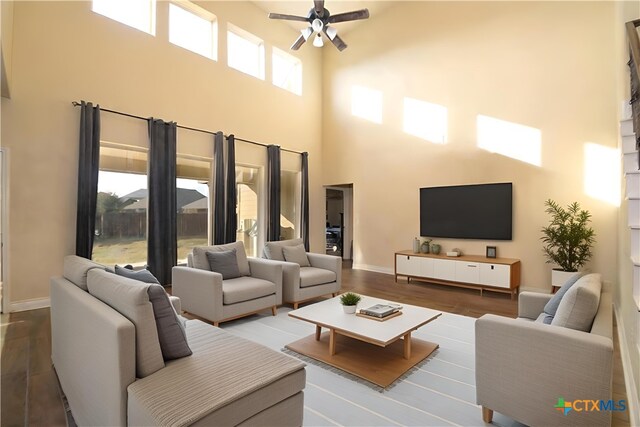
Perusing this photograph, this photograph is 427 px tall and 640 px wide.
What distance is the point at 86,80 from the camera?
4723 mm

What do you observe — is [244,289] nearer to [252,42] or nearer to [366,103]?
[366,103]

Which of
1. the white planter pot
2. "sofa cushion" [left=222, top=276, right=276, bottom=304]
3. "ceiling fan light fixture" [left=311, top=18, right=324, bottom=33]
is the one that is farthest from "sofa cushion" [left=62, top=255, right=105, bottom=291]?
the white planter pot

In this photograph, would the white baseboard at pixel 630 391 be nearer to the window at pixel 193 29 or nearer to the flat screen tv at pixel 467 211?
the flat screen tv at pixel 467 211

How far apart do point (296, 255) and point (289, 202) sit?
306 centimetres

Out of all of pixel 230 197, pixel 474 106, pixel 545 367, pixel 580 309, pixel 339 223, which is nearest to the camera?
pixel 545 367

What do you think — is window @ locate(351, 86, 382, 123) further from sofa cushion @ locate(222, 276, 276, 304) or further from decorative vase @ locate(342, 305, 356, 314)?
decorative vase @ locate(342, 305, 356, 314)

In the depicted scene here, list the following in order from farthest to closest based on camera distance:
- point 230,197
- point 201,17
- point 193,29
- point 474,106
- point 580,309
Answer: point 230,197
point 201,17
point 193,29
point 474,106
point 580,309

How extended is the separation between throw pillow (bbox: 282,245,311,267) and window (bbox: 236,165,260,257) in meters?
2.21

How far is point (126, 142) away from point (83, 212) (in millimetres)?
1244

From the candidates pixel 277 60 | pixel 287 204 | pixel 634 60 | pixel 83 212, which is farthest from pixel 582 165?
pixel 83 212

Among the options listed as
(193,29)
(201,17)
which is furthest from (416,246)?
(201,17)

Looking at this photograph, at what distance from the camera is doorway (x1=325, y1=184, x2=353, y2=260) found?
8.85 metres

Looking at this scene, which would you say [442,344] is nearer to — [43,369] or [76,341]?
[76,341]

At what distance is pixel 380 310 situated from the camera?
9.94 ft
